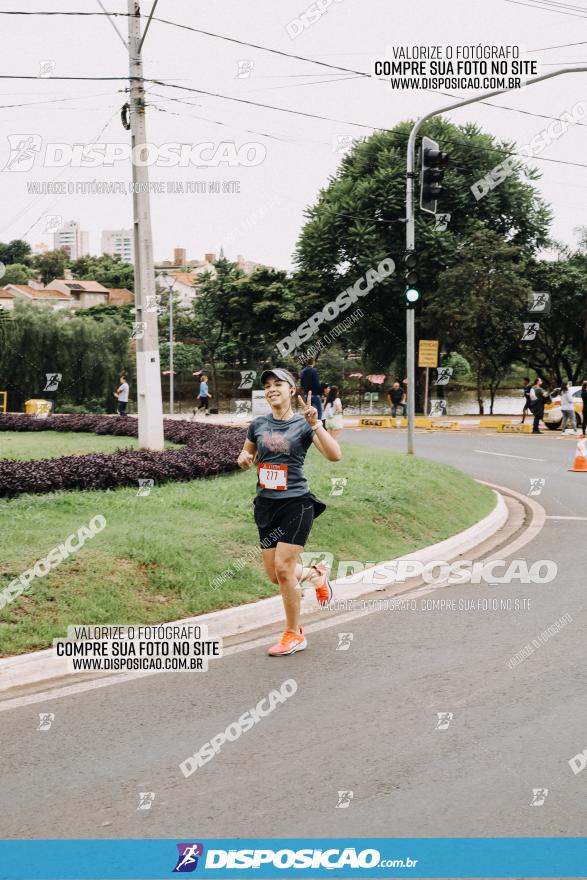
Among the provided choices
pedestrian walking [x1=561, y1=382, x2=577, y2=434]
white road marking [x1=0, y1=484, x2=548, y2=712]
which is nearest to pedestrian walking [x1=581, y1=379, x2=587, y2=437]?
pedestrian walking [x1=561, y1=382, x2=577, y2=434]

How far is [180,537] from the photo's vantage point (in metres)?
8.62

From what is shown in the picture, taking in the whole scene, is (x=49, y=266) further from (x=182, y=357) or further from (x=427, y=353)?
(x=427, y=353)

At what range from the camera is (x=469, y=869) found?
3.70m

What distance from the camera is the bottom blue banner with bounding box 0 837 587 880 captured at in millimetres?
3693

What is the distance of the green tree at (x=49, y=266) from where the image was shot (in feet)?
391

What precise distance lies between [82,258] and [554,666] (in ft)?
389

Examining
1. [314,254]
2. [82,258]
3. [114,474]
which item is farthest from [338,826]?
[82,258]

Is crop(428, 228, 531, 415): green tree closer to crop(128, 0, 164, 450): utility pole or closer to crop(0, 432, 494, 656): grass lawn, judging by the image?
crop(128, 0, 164, 450): utility pole

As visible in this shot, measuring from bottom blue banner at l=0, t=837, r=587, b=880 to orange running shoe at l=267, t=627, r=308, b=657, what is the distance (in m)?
2.75

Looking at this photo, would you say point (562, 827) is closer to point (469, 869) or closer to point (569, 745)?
point (469, 869)

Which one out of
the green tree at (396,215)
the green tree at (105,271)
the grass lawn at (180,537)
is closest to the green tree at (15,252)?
the green tree at (105,271)

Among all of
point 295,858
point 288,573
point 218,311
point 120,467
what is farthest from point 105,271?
point 295,858

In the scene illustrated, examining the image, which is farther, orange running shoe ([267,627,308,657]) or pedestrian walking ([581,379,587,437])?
pedestrian walking ([581,379,587,437])

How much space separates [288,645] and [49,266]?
119217mm
